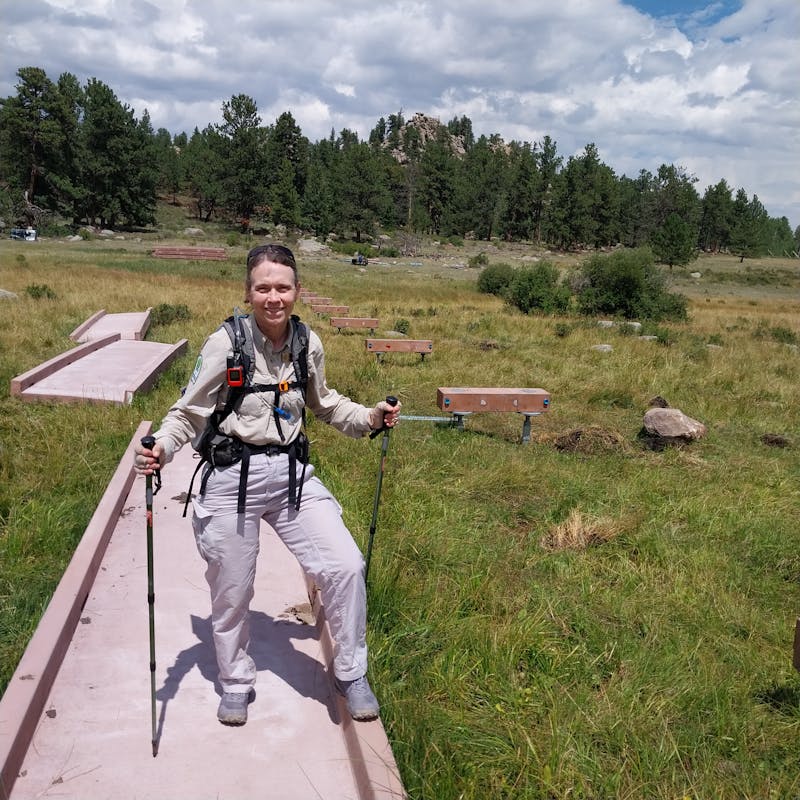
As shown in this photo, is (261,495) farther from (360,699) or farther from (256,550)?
(360,699)

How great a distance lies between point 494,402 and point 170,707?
579 centimetres

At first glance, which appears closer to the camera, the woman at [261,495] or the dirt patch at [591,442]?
the woman at [261,495]

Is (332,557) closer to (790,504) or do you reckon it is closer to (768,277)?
(790,504)

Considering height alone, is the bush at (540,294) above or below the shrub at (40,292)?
above

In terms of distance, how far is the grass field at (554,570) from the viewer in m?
2.92

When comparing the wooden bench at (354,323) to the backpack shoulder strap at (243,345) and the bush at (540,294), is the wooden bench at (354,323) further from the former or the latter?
the backpack shoulder strap at (243,345)

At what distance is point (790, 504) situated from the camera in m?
6.38

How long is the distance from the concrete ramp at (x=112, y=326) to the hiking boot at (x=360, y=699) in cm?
980

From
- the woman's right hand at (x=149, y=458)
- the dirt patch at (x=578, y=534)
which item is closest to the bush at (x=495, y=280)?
the dirt patch at (x=578, y=534)

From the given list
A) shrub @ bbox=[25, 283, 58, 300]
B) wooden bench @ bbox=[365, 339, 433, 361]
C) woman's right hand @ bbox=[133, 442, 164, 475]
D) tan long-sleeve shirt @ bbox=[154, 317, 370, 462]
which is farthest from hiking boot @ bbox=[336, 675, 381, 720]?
shrub @ bbox=[25, 283, 58, 300]

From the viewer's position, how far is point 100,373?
8.76 m

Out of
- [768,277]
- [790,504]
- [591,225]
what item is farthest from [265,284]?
[591,225]

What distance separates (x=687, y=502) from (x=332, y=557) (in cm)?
438

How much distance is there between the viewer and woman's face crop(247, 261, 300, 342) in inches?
109
